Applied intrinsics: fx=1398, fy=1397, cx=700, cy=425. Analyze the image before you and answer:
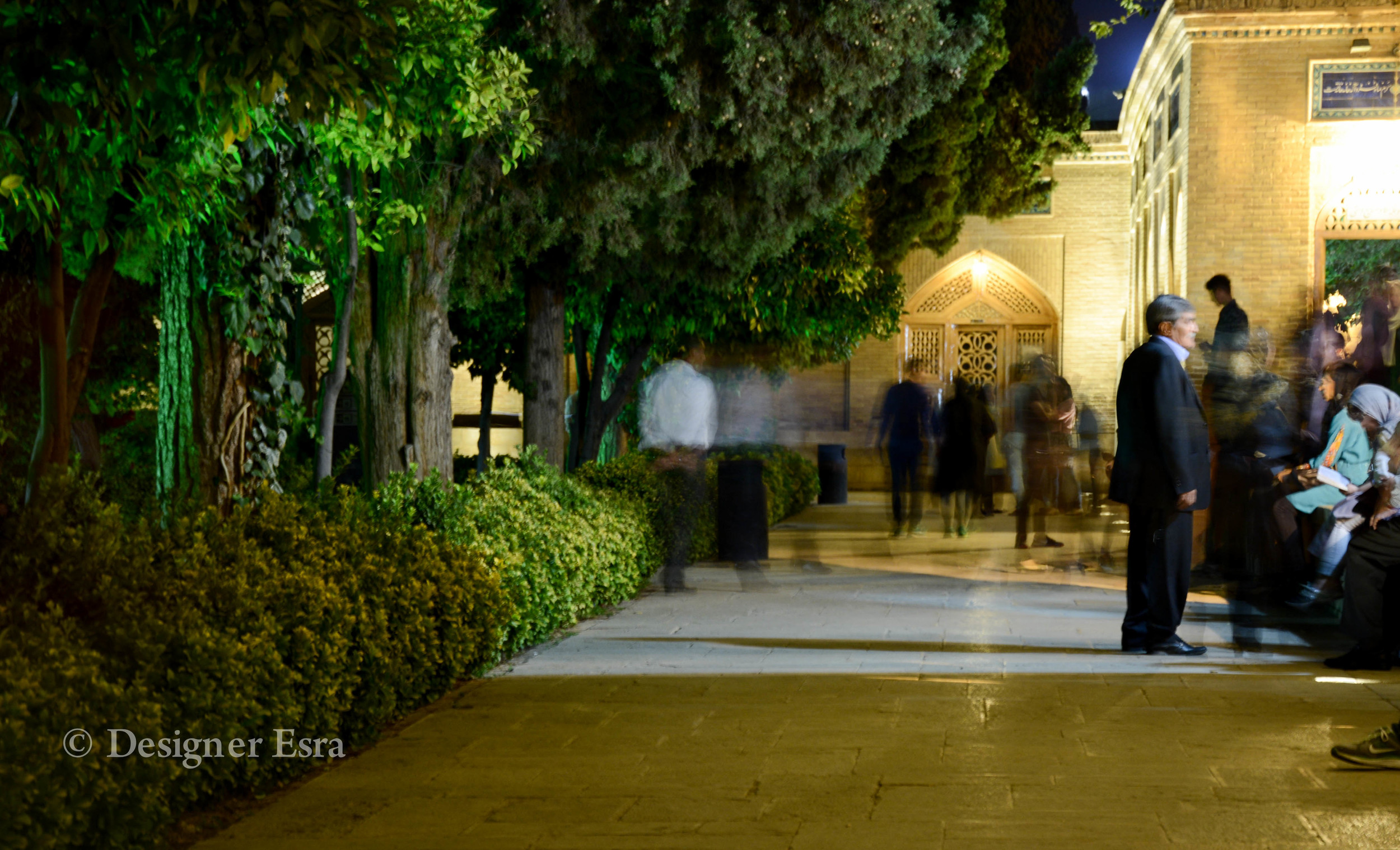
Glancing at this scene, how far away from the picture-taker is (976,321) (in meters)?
28.5

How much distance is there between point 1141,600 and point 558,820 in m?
4.03

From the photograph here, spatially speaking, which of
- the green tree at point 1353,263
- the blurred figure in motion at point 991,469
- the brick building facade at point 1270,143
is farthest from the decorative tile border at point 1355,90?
the blurred figure in motion at point 991,469

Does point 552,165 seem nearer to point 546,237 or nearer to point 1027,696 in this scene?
point 546,237

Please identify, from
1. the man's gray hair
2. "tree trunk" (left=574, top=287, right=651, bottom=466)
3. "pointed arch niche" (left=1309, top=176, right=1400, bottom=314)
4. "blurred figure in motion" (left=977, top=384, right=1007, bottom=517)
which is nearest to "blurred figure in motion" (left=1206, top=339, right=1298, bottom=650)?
the man's gray hair

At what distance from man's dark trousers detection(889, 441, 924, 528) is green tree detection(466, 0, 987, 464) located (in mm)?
2605

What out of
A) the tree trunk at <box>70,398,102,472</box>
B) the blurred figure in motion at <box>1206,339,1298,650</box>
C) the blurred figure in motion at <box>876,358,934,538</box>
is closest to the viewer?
the blurred figure in motion at <box>1206,339,1298,650</box>

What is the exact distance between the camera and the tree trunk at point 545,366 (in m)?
13.0

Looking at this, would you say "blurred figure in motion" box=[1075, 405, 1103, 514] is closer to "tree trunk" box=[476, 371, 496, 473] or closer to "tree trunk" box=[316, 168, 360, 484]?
"tree trunk" box=[316, 168, 360, 484]

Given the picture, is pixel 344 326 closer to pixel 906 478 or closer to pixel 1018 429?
pixel 1018 429

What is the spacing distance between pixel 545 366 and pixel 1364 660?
801 cm

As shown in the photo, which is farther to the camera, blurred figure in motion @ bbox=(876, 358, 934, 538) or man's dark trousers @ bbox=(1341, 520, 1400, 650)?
blurred figure in motion @ bbox=(876, 358, 934, 538)

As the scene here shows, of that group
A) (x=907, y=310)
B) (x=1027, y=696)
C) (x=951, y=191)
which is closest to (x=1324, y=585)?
(x=1027, y=696)

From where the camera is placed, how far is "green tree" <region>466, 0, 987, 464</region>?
1106cm

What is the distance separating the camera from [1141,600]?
23.7 feet
